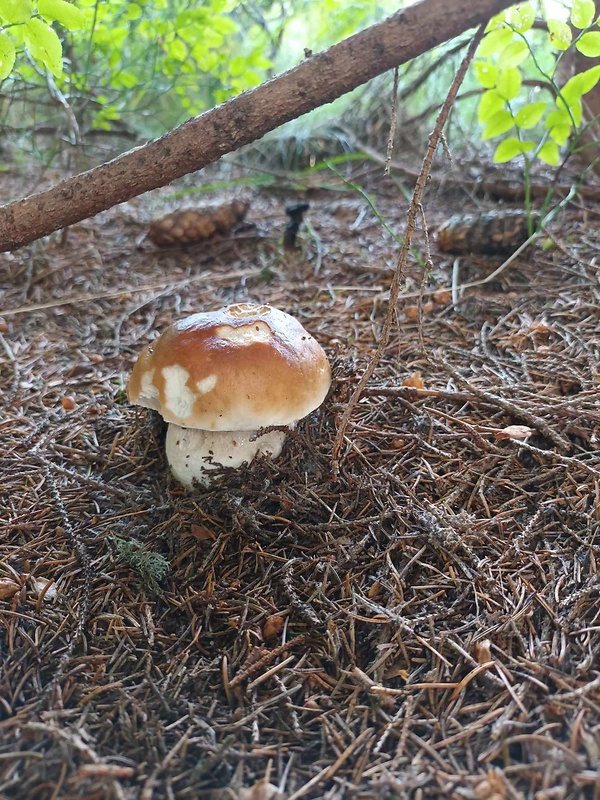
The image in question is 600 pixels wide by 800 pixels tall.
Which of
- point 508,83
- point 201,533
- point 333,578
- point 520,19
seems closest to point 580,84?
point 508,83

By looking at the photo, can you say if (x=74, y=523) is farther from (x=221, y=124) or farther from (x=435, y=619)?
(x=221, y=124)

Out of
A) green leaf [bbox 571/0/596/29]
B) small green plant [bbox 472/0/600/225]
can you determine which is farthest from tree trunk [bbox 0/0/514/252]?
green leaf [bbox 571/0/596/29]

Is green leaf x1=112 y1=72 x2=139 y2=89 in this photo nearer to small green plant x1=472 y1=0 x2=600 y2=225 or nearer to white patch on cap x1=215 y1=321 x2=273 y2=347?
small green plant x1=472 y1=0 x2=600 y2=225

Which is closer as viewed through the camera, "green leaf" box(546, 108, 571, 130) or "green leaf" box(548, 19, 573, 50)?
"green leaf" box(548, 19, 573, 50)

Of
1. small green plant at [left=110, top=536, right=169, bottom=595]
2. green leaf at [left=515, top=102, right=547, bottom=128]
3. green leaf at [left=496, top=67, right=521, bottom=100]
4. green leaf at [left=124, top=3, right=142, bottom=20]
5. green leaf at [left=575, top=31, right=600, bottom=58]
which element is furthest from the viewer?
green leaf at [left=124, top=3, right=142, bottom=20]

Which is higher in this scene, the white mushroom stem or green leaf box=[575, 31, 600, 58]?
green leaf box=[575, 31, 600, 58]

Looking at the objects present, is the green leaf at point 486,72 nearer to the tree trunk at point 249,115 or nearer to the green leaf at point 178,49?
the tree trunk at point 249,115

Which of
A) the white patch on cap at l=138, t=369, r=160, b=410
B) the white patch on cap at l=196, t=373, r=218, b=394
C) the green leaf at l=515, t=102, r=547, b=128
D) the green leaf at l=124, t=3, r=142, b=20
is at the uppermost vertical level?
the green leaf at l=124, t=3, r=142, b=20
